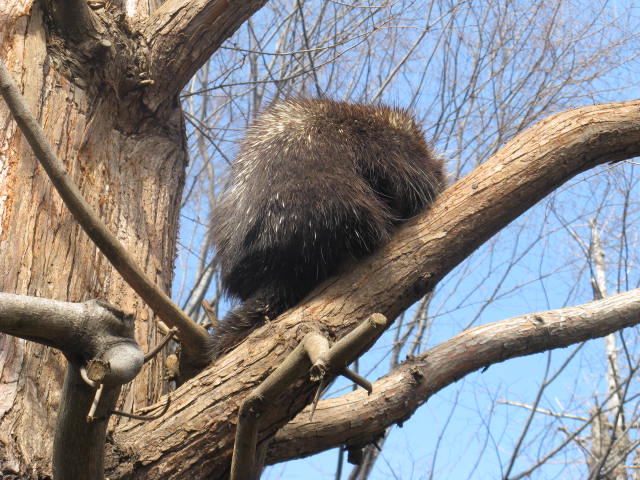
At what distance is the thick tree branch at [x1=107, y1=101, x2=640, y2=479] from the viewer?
211 centimetres

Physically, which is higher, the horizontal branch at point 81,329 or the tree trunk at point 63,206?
the tree trunk at point 63,206

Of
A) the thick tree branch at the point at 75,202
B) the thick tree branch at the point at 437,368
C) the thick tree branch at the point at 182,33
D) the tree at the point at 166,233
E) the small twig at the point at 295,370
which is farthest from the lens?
the thick tree branch at the point at 182,33

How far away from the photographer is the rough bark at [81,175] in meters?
2.08

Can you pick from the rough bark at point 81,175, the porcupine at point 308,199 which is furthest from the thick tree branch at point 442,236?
the rough bark at point 81,175

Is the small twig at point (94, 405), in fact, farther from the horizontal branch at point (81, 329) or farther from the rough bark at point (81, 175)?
the rough bark at point (81, 175)

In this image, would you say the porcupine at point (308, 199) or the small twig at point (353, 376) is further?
the porcupine at point (308, 199)

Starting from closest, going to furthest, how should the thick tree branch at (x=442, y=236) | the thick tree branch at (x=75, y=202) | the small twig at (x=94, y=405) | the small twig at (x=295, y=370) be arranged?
the small twig at (x=295, y=370), the small twig at (x=94, y=405), the thick tree branch at (x=75, y=202), the thick tree branch at (x=442, y=236)

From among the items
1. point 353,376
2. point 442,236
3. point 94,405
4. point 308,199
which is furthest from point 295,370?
point 308,199

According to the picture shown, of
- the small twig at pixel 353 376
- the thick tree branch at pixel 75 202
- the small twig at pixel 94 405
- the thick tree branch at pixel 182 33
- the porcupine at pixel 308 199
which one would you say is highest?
the thick tree branch at pixel 182 33

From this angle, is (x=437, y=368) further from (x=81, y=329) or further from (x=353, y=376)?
(x=81, y=329)

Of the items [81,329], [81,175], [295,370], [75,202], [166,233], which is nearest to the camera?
[81,329]

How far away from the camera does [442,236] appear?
2.27 m

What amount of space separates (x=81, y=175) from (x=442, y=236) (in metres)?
1.29

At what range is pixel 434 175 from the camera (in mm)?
2967
